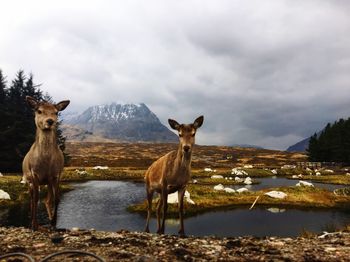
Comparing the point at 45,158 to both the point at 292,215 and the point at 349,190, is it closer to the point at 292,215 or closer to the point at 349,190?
the point at 292,215

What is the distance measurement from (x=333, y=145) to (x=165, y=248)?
120336 mm

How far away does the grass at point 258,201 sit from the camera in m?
45.4

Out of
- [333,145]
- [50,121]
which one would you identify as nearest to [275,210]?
[50,121]

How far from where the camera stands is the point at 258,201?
50.1 metres

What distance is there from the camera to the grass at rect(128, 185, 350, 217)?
45406 millimetres

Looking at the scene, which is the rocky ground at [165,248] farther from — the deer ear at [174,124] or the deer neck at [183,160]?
the deer ear at [174,124]

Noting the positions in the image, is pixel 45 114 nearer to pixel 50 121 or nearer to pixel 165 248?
pixel 50 121

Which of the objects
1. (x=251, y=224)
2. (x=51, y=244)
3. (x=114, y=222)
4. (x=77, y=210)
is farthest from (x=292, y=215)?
(x=51, y=244)

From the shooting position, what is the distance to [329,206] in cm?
4919

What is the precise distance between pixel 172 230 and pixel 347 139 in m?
99.4

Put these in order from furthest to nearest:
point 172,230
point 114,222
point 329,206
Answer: point 329,206, point 114,222, point 172,230

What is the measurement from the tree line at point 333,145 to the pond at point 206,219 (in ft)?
258

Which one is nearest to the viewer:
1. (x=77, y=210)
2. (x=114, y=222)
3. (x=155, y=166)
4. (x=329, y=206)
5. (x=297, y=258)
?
(x=297, y=258)

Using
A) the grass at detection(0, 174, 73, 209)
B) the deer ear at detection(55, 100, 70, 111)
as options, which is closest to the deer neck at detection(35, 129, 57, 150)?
the deer ear at detection(55, 100, 70, 111)
